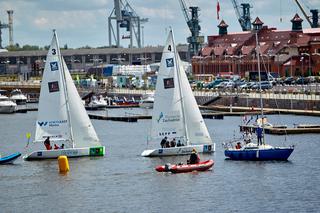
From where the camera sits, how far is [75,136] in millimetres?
79688

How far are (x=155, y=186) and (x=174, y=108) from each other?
42.1 feet

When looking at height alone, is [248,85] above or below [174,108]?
above

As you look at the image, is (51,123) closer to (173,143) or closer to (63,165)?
(63,165)

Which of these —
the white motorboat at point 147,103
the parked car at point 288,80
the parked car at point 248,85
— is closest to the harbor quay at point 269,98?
the parked car at point 248,85

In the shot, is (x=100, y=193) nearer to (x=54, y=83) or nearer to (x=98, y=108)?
(x=54, y=83)

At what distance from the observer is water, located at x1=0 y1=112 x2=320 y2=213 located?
60.5 metres

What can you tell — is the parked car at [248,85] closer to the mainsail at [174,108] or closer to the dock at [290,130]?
the dock at [290,130]

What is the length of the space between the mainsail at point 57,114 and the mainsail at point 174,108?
522 centimetres

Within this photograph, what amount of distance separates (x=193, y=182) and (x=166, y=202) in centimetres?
667

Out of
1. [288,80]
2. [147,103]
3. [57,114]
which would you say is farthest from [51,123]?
[288,80]

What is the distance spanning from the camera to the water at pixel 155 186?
6050cm

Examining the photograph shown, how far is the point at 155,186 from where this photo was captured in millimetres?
67062

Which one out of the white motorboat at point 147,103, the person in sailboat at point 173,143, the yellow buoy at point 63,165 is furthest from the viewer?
the white motorboat at point 147,103

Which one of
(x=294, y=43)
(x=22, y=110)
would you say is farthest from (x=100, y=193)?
(x=294, y=43)
